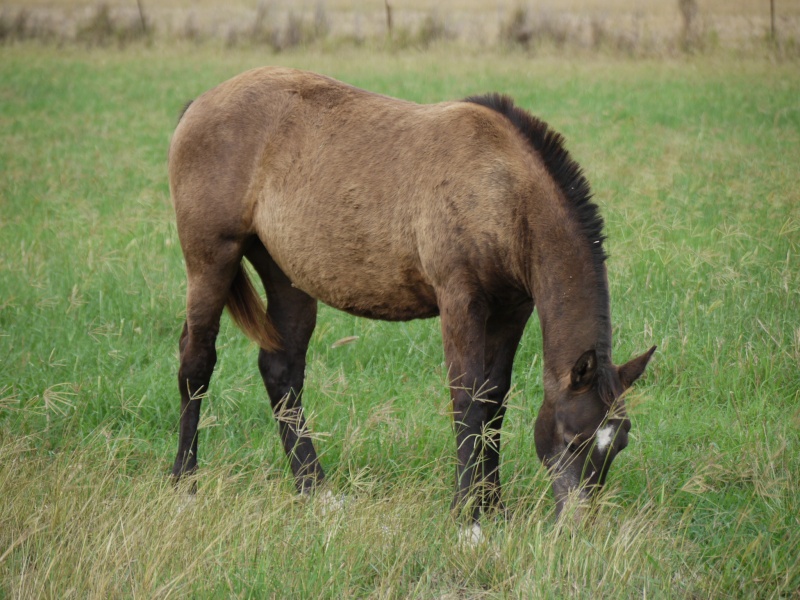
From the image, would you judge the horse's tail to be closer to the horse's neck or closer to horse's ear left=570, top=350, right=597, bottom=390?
the horse's neck

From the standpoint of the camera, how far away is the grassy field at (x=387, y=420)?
336 centimetres

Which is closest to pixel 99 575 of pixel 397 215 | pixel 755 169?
pixel 397 215

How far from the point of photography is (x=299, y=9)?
19109 millimetres

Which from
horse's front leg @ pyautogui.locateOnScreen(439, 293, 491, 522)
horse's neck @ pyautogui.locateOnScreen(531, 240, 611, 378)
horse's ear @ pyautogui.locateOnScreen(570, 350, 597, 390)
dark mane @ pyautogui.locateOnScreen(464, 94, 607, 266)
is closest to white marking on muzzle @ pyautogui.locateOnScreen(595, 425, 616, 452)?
horse's ear @ pyautogui.locateOnScreen(570, 350, 597, 390)

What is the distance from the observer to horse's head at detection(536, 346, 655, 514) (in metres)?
3.60

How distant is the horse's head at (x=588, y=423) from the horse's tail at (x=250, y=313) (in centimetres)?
196

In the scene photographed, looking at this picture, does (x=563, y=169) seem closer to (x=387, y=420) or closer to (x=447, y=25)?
(x=387, y=420)

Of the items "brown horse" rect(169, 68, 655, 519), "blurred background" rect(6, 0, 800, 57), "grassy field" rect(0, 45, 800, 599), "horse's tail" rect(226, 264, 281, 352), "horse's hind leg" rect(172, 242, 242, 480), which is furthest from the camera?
"blurred background" rect(6, 0, 800, 57)

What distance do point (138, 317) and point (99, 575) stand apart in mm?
3498

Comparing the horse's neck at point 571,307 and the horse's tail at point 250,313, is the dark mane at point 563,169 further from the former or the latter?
the horse's tail at point 250,313

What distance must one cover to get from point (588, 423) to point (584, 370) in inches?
9.0

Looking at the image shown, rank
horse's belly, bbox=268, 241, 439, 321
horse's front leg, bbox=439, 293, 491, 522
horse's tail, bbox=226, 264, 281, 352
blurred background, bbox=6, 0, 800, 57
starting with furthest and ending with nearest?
1. blurred background, bbox=6, 0, 800, 57
2. horse's tail, bbox=226, 264, 281, 352
3. horse's belly, bbox=268, 241, 439, 321
4. horse's front leg, bbox=439, 293, 491, 522

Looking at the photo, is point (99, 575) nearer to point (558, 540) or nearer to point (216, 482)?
point (216, 482)

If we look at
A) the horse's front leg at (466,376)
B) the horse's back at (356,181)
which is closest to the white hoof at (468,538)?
the horse's front leg at (466,376)
